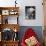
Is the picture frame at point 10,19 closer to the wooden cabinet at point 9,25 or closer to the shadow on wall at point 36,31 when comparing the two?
the wooden cabinet at point 9,25

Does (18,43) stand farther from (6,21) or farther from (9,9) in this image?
(9,9)

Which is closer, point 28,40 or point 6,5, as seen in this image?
point 28,40

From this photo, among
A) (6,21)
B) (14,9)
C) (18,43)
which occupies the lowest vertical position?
(18,43)

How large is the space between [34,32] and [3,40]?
41.8 inches

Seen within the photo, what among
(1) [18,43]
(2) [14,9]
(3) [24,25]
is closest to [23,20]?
(3) [24,25]

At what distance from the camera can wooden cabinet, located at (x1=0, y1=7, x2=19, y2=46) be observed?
5038 millimetres

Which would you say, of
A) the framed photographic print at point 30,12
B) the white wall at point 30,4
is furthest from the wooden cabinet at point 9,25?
the framed photographic print at point 30,12

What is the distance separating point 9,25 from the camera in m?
5.11

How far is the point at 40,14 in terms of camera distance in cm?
518

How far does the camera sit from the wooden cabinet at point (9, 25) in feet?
16.5

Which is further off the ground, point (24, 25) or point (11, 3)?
point (11, 3)

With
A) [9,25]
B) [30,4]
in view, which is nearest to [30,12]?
[30,4]

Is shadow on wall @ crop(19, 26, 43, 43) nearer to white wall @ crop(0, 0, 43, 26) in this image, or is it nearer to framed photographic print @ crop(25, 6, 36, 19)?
white wall @ crop(0, 0, 43, 26)

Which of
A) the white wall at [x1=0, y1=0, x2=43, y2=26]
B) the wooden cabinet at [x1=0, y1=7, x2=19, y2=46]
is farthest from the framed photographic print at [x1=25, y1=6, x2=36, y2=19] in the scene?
the wooden cabinet at [x1=0, y1=7, x2=19, y2=46]
